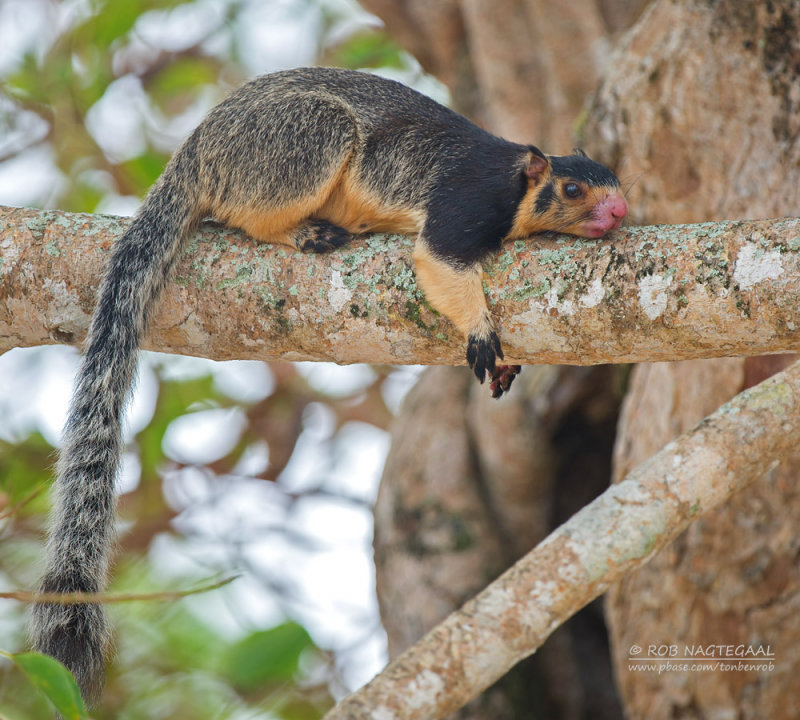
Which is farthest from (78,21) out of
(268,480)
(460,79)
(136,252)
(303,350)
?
(303,350)

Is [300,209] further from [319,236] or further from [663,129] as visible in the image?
[663,129]

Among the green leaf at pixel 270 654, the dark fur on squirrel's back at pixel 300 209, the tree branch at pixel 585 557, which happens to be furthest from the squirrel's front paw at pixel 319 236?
the green leaf at pixel 270 654

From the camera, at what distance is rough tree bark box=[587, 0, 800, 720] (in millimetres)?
3916

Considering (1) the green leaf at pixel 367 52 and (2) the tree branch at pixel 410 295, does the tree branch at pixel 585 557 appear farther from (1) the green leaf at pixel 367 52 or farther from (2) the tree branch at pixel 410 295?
(1) the green leaf at pixel 367 52

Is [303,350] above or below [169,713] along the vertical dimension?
above

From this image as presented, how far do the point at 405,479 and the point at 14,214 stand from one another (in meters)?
2.50

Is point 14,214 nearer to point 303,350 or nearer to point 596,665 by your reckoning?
point 303,350

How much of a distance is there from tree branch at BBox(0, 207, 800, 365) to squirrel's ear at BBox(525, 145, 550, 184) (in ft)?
1.88

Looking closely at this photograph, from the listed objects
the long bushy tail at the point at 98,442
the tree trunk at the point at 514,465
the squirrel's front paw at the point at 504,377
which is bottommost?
the tree trunk at the point at 514,465

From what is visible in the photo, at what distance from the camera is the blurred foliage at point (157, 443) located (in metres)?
4.59

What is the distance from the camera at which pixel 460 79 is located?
619 centimetres

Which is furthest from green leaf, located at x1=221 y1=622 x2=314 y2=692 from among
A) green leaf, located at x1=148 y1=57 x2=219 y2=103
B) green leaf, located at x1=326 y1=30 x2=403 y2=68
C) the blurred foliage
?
green leaf, located at x1=326 y1=30 x2=403 y2=68

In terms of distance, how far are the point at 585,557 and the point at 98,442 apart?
1.54m

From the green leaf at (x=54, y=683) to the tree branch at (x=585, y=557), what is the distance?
2.17 feet
